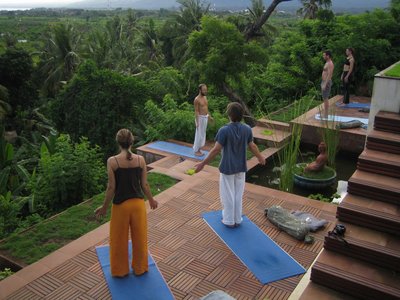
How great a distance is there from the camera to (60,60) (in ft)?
89.2

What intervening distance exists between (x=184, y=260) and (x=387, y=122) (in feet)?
10.0

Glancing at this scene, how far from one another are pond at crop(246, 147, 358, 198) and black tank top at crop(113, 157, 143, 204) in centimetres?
403

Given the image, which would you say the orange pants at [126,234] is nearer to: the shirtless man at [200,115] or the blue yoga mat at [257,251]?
the blue yoga mat at [257,251]

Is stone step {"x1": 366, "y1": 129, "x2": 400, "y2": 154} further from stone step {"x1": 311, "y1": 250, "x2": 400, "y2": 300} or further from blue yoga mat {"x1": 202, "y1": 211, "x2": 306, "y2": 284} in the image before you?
blue yoga mat {"x1": 202, "y1": 211, "x2": 306, "y2": 284}

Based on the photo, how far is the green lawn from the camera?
5285mm

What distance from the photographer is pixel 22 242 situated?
216 inches

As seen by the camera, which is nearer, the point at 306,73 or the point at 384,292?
the point at 384,292

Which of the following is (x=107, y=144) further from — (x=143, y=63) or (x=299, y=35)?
(x=143, y=63)

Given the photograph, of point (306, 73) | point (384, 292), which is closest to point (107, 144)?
point (306, 73)

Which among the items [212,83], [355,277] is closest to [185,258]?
[355,277]

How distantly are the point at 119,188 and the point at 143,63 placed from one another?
27.5 metres

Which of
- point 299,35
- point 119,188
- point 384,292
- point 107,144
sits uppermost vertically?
point 299,35

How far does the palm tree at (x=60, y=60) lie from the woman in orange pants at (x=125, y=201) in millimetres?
23035

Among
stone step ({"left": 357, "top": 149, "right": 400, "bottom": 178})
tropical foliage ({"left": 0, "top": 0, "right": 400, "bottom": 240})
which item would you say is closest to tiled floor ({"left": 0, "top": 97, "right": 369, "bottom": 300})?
stone step ({"left": 357, "top": 149, "right": 400, "bottom": 178})
